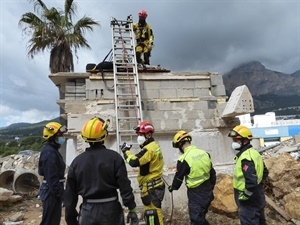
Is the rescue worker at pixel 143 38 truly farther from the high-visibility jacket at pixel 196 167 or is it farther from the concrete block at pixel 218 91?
the high-visibility jacket at pixel 196 167

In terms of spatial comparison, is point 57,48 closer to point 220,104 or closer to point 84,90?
point 84,90

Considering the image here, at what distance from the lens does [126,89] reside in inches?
273

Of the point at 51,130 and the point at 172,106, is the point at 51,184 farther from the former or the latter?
the point at 172,106

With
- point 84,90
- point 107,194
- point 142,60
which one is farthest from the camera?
point 142,60

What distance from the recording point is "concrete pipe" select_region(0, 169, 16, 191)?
9.70m

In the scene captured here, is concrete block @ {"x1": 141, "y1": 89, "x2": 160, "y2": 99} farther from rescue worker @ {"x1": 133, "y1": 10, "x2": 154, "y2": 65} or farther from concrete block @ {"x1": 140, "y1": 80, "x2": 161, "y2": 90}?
rescue worker @ {"x1": 133, "y1": 10, "x2": 154, "y2": 65}

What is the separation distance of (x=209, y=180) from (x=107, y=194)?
2.00 metres

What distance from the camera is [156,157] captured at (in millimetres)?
4477

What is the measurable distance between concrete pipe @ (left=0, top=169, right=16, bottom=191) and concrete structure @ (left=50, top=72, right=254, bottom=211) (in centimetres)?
392

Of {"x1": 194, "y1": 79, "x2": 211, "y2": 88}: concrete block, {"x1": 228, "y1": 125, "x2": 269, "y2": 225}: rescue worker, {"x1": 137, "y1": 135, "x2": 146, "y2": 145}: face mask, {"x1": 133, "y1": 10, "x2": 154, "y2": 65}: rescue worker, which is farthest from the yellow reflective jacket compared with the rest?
{"x1": 133, "y1": 10, "x2": 154, "y2": 65}: rescue worker

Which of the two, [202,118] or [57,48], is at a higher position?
[57,48]

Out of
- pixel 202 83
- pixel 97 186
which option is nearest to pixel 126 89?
pixel 202 83

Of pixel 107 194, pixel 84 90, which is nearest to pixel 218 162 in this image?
pixel 84 90

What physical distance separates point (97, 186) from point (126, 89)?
13.8 ft
